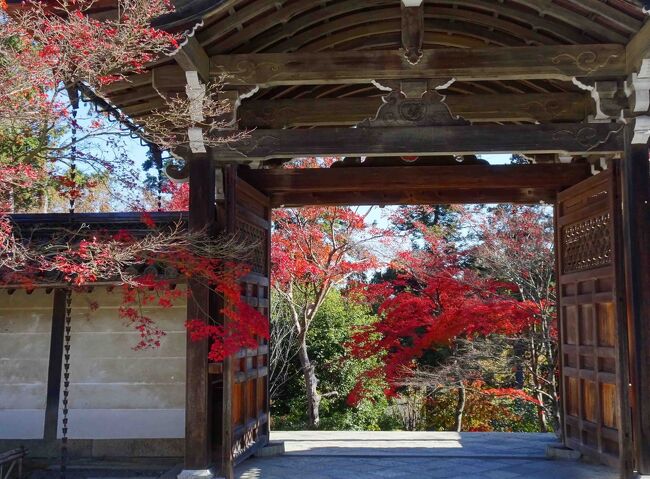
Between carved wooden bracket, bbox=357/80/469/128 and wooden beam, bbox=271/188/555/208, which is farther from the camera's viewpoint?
wooden beam, bbox=271/188/555/208

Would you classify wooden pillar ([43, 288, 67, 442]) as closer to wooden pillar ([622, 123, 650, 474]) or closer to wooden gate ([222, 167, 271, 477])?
wooden gate ([222, 167, 271, 477])

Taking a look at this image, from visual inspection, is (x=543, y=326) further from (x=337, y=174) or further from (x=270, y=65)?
(x=270, y=65)

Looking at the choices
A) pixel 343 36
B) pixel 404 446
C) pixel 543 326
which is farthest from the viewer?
pixel 543 326

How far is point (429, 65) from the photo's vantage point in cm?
629

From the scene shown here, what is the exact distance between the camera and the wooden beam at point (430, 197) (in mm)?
8781

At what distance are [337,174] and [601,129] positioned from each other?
10.1ft

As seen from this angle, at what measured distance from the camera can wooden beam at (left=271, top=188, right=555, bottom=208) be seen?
878 centimetres

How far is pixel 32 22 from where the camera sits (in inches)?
189

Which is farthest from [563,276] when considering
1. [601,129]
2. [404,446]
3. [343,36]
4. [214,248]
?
[214,248]

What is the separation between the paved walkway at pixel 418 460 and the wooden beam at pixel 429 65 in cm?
388

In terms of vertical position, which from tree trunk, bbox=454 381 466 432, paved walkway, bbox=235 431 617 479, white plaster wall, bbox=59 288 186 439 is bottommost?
tree trunk, bbox=454 381 466 432

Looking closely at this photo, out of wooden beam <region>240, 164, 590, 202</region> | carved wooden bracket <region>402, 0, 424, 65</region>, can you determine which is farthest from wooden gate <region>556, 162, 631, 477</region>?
carved wooden bracket <region>402, 0, 424, 65</region>

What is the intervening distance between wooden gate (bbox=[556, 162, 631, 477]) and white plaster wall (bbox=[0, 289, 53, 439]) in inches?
236

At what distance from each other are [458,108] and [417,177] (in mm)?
1124
